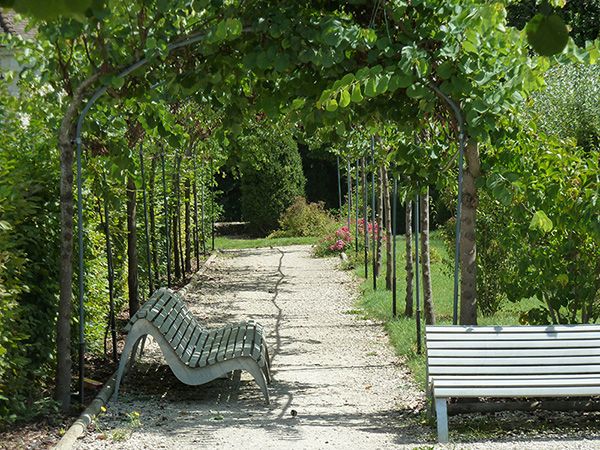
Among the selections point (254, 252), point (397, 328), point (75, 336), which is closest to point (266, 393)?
point (75, 336)

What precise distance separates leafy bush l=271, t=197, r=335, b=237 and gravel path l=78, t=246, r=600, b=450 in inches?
569

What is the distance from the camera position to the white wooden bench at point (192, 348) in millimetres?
7410

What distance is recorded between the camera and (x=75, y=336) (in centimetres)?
807

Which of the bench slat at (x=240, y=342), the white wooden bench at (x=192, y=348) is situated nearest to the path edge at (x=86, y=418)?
the white wooden bench at (x=192, y=348)

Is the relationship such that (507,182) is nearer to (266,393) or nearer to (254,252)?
(266,393)

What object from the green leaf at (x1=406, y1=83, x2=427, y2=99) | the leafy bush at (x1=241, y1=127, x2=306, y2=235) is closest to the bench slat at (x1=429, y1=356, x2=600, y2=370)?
the green leaf at (x1=406, y1=83, x2=427, y2=99)

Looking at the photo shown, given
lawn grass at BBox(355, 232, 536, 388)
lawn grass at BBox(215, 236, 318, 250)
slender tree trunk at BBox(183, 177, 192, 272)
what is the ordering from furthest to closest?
lawn grass at BBox(215, 236, 318, 250)
slender tree trunk at BBox(183, 177, 192, 272)
lawn grass at BBox(355, 232, 536, 388)

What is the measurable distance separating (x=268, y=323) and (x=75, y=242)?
4436mm

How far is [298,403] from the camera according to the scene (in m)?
7.53

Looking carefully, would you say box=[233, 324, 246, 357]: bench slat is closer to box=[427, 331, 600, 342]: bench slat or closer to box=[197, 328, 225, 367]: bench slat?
box=[197, 328, 225, 367]: bench slat

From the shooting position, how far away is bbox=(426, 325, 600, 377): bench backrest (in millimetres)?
6492

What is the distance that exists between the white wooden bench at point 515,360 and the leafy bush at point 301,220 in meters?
20.5

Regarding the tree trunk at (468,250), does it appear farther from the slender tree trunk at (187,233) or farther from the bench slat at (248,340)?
the slender tree trunk at (187,233)

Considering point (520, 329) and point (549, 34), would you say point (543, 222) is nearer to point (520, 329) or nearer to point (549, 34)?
point (520, 329)
